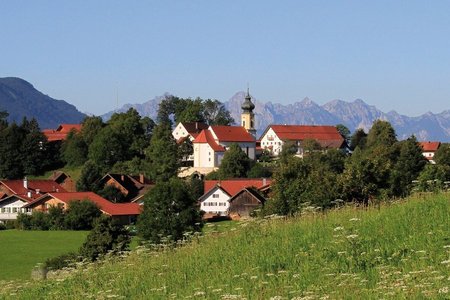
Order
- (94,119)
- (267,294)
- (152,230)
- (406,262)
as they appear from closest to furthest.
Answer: (267,294)
(406,262)
(152,230)
(94,119)

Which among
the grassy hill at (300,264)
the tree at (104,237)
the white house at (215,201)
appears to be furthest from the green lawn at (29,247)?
the grassy hill at (300,264)

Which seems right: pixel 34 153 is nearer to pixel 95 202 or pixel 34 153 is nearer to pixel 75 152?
pixel 75 152

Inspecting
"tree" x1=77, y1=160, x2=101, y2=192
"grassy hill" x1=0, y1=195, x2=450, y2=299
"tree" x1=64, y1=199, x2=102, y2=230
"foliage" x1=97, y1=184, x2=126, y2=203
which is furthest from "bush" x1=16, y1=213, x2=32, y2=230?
"grassy hill" x1=0, y1=195, x2=450, y2=299

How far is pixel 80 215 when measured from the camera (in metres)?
80.9

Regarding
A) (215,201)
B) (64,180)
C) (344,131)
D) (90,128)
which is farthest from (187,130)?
(215,201)

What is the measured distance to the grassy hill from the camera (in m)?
12.7

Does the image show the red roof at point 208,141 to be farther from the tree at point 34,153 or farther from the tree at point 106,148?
the tree at point 34,153

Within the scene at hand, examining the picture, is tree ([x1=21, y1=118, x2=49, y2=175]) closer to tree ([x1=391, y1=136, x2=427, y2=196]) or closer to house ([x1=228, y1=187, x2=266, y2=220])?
house ([x1=228, y1=187, x2=266, y2=220])

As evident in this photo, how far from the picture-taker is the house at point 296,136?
501ft

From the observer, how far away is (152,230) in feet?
168

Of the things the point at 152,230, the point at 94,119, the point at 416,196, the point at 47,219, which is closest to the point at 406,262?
the point at 416,196

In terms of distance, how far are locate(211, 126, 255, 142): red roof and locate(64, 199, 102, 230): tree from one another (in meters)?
55.3

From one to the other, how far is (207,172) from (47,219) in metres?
42.8

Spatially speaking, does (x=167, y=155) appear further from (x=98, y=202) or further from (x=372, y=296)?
(x=372, y=296)
